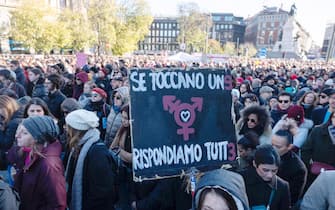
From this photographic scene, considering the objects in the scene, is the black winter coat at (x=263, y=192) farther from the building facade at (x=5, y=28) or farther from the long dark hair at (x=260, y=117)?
the building facade at (x=5, y=28)

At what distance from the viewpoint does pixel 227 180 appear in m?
1.63

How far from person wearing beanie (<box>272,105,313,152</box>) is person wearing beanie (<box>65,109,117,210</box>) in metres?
2.21

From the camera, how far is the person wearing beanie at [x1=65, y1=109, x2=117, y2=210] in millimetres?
2680

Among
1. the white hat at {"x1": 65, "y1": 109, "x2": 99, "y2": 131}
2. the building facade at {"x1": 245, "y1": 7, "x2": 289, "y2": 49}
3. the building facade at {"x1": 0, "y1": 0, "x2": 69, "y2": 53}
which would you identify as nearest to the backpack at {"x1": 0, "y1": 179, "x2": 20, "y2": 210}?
the white hat at {"x1": 65, "y1": 109, "x2": 99, "y2": 131}

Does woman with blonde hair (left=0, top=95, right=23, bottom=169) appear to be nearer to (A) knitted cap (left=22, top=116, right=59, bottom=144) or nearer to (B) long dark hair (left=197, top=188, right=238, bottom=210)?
(A) knitted cap (left=22, top=116, right=59, bottom=144)

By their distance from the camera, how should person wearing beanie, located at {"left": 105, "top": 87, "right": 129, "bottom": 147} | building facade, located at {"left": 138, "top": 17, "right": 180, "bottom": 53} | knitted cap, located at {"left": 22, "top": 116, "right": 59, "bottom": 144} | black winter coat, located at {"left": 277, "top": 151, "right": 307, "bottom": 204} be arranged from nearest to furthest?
knitted cap, located at {"left": 22, "top": 116, "right": 59, "bottom": 144} → black winter coat, located at {"left": 277, "top": 151, "right": 307, "bottom": 204} → person wearing beanie, located at {"left": 105, "top": 87, "right": 129, "bottom": 147} → building facade, located at {"left": 138, "top": 17, "right": 180, "bottom": 53}

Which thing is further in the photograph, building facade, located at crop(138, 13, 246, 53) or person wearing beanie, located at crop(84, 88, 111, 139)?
building facade, located at crop(138, 13, 246, 53)

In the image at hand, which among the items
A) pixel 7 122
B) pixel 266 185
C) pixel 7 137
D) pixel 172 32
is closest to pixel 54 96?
pixel 7 122

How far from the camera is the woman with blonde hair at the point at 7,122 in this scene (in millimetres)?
3284

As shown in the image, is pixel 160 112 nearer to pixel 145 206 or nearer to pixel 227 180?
pixel 227 180

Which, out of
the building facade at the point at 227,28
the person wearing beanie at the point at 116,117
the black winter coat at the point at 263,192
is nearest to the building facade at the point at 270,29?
the building facade at the point at 227,28

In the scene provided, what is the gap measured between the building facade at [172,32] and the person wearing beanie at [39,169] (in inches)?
3813

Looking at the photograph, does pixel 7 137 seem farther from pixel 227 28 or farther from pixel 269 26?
pixel 227 28

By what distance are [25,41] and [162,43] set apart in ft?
232
